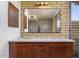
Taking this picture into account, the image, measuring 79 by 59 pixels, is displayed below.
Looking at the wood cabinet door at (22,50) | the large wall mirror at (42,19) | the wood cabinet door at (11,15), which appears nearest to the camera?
the wood cabinet door at (11,15)

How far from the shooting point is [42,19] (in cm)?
461

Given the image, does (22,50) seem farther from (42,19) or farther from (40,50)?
(42,19)

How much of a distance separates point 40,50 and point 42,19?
1.22m

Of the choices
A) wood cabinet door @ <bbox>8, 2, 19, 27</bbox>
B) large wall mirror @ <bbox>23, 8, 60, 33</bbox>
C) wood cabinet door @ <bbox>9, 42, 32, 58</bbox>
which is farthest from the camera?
large wall mirror @ <bbox>23, 8, 60, 33</bbox>

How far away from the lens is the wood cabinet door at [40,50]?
368cm

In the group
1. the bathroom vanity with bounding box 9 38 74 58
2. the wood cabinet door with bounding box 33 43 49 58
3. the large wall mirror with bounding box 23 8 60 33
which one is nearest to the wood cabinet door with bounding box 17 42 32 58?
the bathroom vanity with bounding box 9 38 74 58

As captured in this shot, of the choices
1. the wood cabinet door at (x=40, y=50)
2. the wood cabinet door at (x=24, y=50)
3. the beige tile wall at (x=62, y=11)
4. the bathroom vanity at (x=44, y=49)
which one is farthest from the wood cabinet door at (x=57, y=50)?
the beige tile wall at (x=62, y=11)

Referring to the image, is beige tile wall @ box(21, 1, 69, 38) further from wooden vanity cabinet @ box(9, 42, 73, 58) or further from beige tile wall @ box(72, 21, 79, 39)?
wooden vanity cabinet @ box(9, 42, 73, 58)

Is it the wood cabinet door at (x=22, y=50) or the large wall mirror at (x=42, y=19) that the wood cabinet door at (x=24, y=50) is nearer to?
the wood cabinet door at (x=22, y=50)

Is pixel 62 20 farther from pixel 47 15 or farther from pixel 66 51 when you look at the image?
pixel 66 51

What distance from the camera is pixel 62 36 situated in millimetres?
4680

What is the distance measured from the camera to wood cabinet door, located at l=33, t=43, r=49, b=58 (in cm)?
368

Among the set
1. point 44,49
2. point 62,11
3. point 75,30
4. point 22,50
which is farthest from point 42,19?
point 22,50

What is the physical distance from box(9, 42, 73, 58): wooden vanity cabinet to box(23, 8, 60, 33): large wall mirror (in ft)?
3.45
